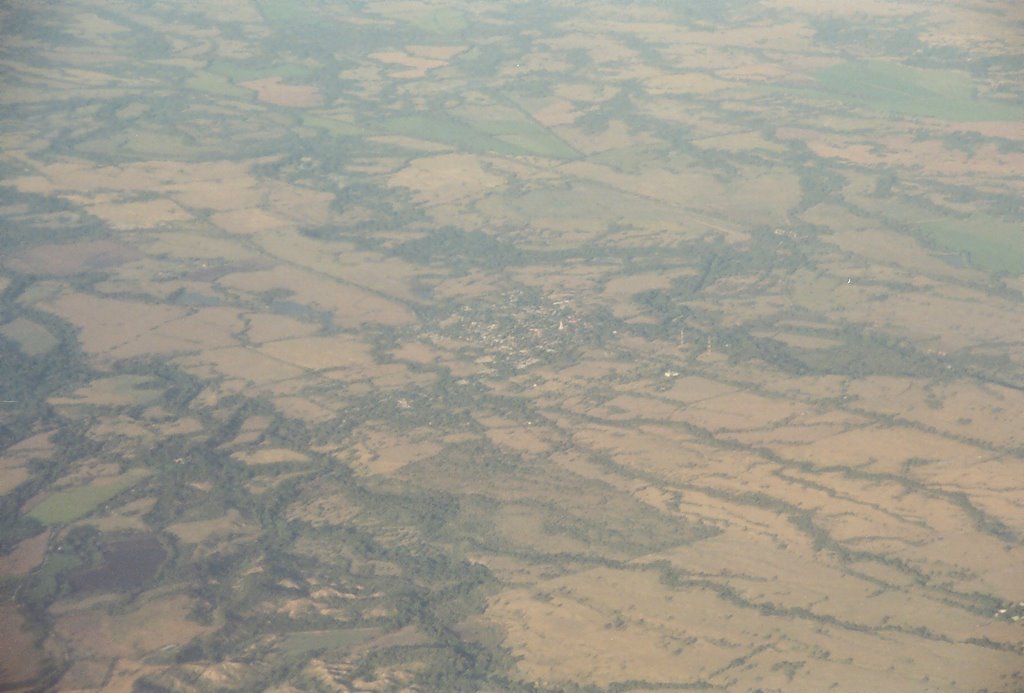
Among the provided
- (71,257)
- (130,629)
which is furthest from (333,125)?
(130,629)

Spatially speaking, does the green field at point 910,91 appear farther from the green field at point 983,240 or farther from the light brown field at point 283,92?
the light brown field at point 283,92

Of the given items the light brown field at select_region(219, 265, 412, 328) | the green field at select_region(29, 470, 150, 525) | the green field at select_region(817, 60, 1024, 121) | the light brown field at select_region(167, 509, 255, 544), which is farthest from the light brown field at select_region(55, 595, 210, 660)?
the green field at select_region(817, 60, 1024, 121)

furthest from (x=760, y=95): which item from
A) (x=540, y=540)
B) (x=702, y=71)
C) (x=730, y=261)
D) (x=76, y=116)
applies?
(x=540, y=540)

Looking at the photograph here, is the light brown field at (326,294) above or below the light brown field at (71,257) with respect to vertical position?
above

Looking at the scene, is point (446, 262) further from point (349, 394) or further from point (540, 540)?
point (540, 540)

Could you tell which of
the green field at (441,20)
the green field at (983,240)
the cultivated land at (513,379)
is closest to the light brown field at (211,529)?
the cultivated land at (513,379)

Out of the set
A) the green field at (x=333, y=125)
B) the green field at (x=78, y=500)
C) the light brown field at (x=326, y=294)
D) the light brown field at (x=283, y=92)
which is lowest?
the green field at (x=78, y=500)
